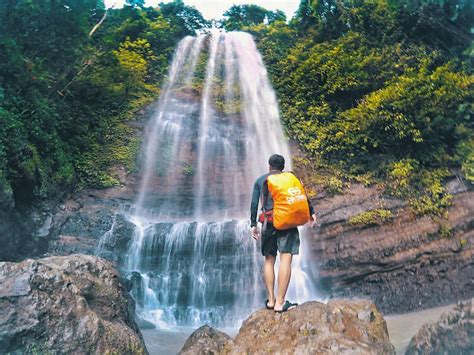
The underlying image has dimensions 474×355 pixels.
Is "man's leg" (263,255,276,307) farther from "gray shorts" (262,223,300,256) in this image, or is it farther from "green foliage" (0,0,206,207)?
"green foliage" (0,0,206,207)

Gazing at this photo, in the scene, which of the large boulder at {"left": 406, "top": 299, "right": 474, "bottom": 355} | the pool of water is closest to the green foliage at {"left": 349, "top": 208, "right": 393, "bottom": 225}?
the pool of water

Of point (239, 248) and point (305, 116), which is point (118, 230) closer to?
point (239, 248)

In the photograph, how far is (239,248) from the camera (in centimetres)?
848

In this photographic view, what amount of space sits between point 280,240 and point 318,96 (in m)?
9.48

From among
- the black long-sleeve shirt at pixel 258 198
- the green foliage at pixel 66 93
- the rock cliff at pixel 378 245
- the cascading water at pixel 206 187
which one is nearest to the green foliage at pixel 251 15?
the cascading water at pixel 206 187

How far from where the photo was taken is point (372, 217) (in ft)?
28.8

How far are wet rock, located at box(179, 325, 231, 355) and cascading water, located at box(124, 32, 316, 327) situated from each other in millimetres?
3258

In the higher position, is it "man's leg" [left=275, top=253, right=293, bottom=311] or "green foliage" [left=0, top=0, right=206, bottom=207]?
"man's leg" [left=275, top=253, right=293, bottom=311]

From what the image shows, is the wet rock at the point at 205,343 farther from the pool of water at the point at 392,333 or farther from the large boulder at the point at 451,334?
the large boulder at the point at 451,334

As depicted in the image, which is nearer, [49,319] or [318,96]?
[49,319]

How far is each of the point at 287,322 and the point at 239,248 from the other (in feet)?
15.9

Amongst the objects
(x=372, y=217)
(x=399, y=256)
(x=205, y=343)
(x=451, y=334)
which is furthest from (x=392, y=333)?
(x=205, y=343)

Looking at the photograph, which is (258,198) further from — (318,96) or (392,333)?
(318,96)

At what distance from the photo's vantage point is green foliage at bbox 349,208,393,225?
8.73 metres
